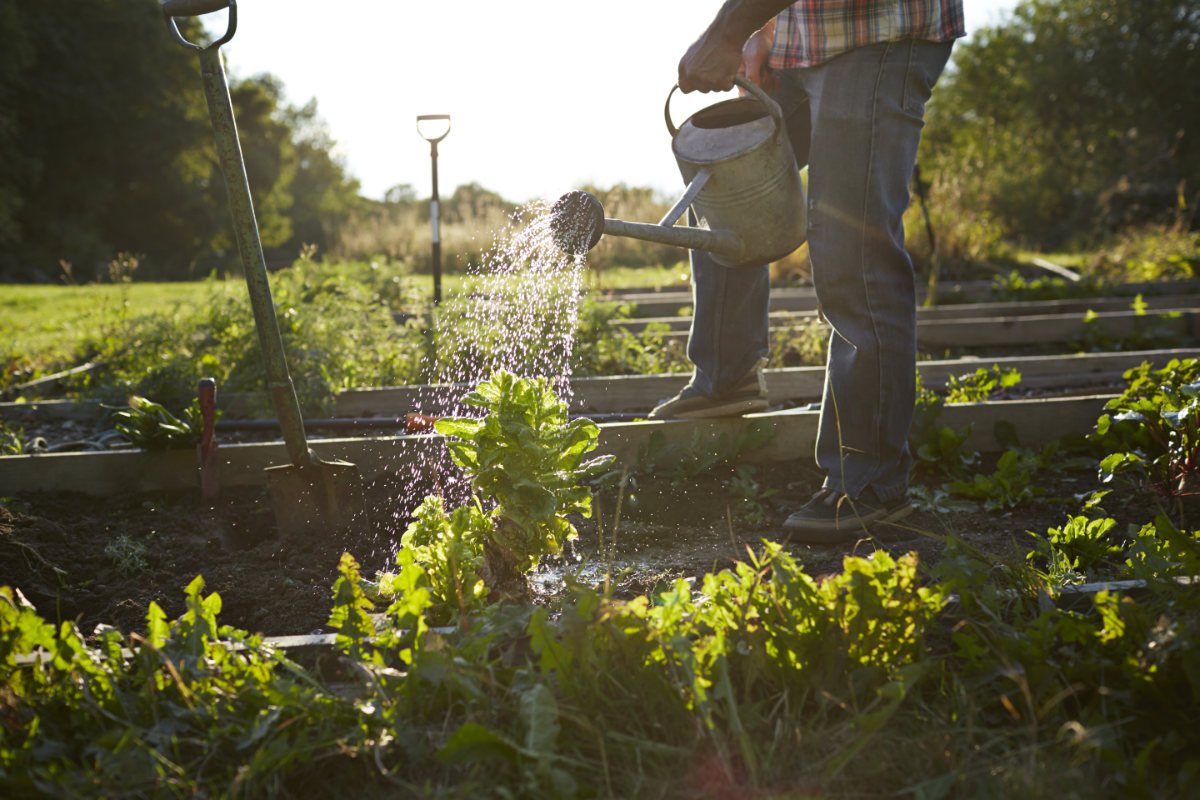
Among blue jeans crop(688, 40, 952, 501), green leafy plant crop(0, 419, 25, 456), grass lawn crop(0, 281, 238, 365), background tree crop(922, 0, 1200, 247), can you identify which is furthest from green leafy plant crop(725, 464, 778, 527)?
background tree crop(922, 0, 1200, 247)

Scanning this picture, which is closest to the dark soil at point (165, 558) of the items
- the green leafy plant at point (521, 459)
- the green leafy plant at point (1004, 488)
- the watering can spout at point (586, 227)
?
the green leafy plant at point (521, 459)

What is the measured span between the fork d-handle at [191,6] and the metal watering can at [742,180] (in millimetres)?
1252

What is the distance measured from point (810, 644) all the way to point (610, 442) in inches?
66.6

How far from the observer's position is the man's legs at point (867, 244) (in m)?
2.52

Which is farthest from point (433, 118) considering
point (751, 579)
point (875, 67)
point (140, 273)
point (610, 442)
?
point (140, 273)

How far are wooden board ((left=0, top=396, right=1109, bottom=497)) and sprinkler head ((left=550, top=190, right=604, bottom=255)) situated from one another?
96 cm

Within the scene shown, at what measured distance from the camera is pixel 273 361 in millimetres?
2561

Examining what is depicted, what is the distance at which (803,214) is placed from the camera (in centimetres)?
293

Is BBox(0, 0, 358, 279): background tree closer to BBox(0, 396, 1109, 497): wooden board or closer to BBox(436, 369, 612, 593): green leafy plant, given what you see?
BBox(0, 396, 1109, 497): wooden board

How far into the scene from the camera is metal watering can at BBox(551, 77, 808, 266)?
9.09 ft

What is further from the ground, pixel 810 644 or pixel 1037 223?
pixel 1037 223

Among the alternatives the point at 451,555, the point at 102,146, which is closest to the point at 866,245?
the point at 451,555

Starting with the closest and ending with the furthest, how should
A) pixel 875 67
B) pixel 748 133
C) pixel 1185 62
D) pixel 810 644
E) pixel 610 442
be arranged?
pixel 810 644, pixel 875 67, pixel 748 133, pixel 610 442, pixel 1185 62

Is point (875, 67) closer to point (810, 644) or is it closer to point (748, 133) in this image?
point (748, 133)
